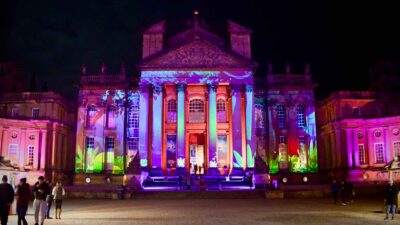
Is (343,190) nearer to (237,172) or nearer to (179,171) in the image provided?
(237,172)

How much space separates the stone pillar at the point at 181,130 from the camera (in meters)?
39.2

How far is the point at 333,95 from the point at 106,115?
78.2ft

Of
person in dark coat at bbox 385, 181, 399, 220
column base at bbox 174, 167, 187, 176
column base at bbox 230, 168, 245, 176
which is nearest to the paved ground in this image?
person in dark coat at bbox 385, 181, 399, 220

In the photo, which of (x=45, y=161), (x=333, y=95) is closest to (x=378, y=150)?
(x=333, y=95)

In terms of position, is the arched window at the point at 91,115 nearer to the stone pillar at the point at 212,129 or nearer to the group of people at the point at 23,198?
the stone pillar at the point at 212,129

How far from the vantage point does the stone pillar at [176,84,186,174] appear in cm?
3922

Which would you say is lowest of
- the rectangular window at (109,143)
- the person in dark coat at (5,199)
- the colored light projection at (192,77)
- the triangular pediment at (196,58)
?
the person in dark coat at (5,199)

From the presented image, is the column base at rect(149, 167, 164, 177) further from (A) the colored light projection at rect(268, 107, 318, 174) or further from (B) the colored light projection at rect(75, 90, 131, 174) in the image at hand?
(A) the colored light projection at rect(268, 107, 318, 174)

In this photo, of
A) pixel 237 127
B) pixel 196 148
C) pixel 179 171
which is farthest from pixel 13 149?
pixel 237 127

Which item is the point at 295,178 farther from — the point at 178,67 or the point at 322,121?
the point at 178,67

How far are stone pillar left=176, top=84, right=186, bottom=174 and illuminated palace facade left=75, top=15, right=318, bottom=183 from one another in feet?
0.30

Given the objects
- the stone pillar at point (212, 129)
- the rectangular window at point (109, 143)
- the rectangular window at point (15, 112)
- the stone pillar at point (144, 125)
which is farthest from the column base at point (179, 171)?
the rectangular window at point (15, 112)

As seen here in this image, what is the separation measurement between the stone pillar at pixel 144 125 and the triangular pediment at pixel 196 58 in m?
2.43

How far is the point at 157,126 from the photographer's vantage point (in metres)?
40.0
